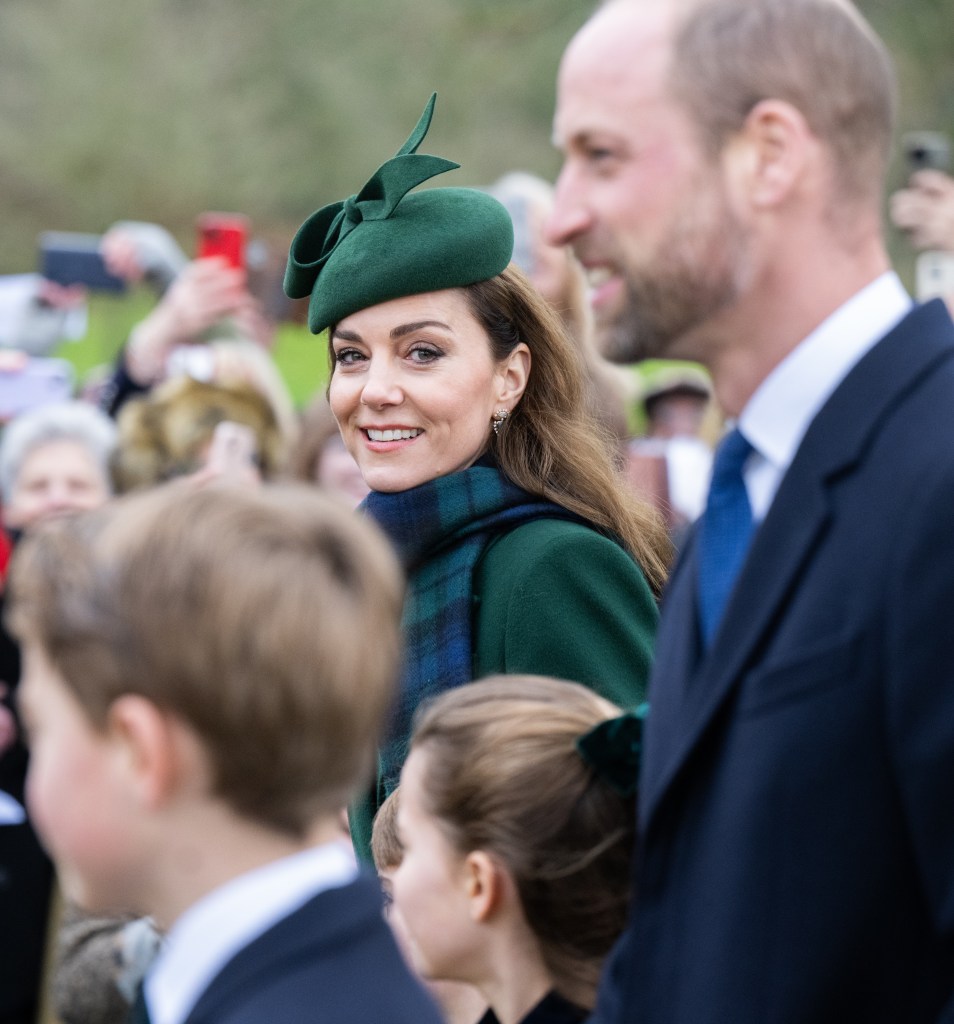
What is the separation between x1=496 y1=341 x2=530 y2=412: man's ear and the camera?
9.77ft

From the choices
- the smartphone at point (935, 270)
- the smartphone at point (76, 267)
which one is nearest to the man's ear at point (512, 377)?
the smartphone at point (935, 270)

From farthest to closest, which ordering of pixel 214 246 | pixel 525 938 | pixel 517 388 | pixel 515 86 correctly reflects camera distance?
pixel 515 86, pixel 214 246, pixel 517 388, pixel 525 938

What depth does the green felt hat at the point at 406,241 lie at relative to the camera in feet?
9.27

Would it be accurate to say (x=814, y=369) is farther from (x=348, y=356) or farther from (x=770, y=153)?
(x=348, y=356)

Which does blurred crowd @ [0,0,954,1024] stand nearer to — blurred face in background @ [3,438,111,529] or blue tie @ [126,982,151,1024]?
blue tie @ [126,982,151,1024]

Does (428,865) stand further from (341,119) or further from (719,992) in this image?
(341,119)

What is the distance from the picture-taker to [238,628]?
5.08 ft

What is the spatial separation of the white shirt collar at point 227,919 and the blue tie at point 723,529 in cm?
51

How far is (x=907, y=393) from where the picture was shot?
1.61 metres

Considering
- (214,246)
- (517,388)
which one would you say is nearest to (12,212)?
(214,246)

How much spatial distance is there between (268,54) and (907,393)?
832 inches

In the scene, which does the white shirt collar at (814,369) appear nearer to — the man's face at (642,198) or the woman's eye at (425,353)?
the man's face at (642,198)

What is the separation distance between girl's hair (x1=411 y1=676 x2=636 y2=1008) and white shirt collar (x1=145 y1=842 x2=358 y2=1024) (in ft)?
1.82

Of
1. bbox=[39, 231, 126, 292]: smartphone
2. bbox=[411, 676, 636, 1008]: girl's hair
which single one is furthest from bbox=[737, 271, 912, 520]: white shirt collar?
bbox=[39, 231, 126, 292]: smartphone
